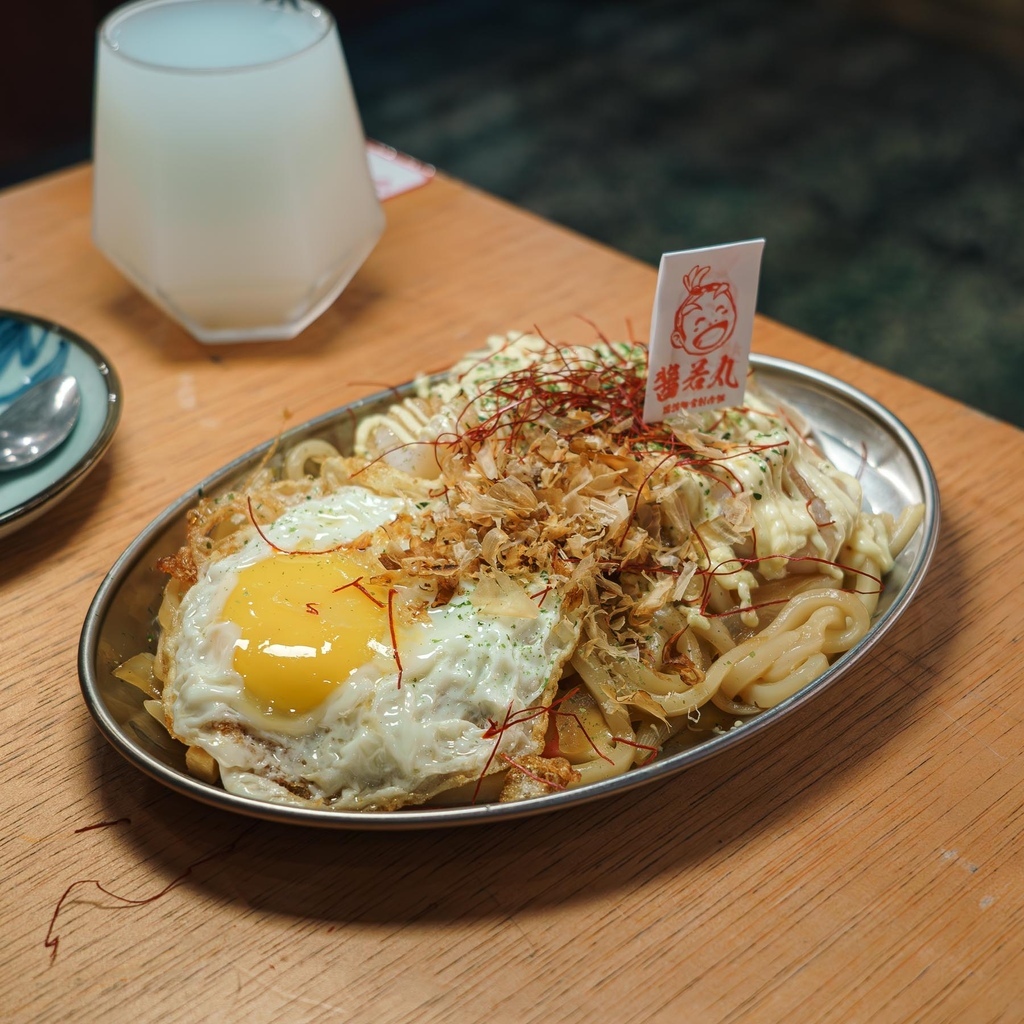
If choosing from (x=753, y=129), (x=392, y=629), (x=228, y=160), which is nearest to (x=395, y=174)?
(x=228, y=160)

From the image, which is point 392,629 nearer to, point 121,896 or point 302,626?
point 302,626

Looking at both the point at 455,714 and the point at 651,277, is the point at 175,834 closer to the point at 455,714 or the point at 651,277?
the point at 455,714

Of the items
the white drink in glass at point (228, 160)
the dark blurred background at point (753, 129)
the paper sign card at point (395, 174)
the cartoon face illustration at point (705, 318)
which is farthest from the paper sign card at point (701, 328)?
the dark blurred background at point (753, 129)

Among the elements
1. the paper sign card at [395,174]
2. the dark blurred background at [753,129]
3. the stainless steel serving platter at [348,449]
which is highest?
the stainless steel serving platter at [348,449]

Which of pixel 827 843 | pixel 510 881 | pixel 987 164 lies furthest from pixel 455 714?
pixel 987 164

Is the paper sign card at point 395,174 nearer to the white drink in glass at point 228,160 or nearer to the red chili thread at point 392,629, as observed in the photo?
the white drink in glass at point 228,160
